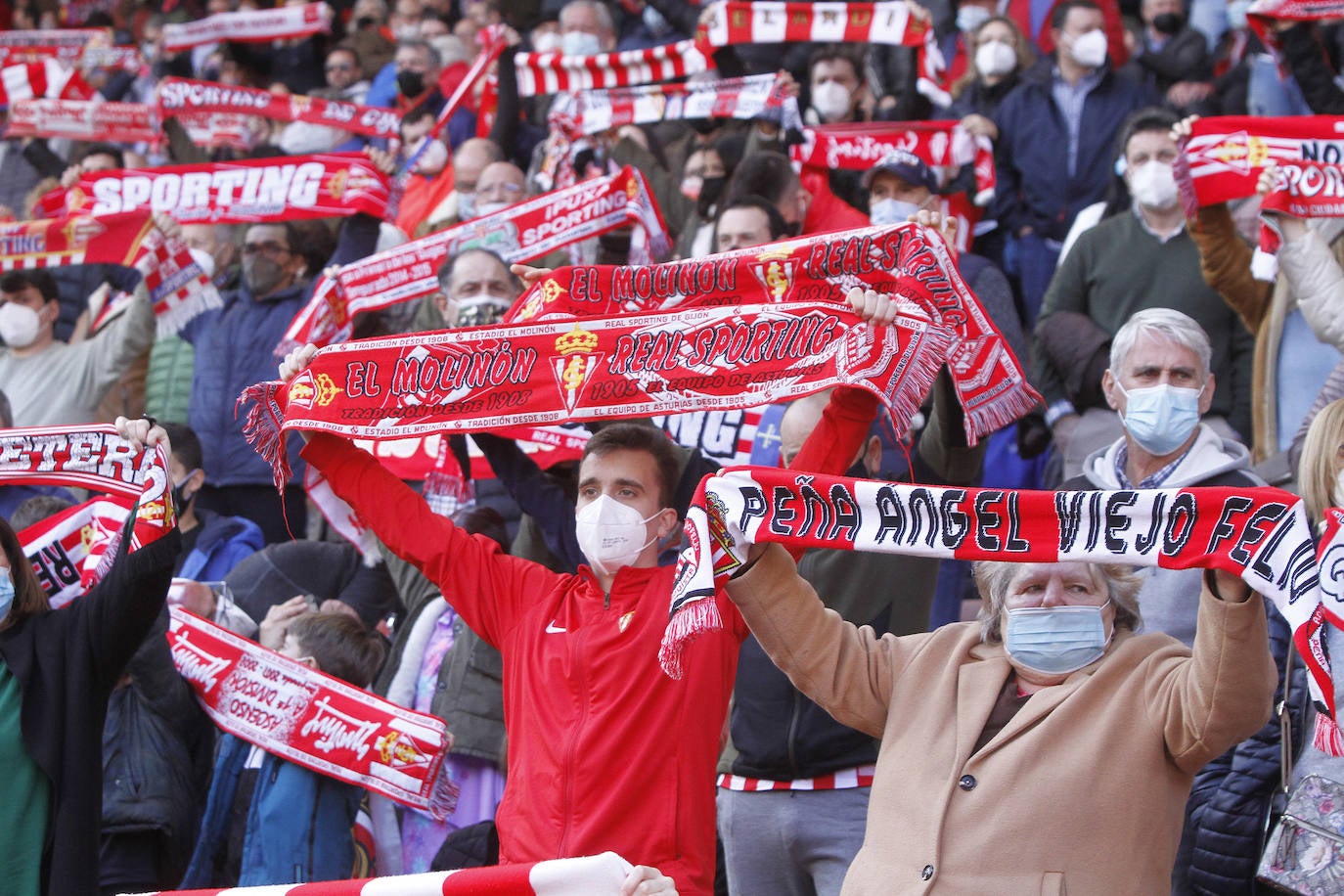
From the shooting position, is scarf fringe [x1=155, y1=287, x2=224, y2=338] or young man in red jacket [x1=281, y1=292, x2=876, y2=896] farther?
scarf fringe [x1=155, y1=287, x2=224, y2=338]

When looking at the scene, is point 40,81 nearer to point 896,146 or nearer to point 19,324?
point 19,324

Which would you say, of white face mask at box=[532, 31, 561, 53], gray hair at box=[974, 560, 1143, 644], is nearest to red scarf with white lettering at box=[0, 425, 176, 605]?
gray hair at box=[974, 560, 1143, 644]

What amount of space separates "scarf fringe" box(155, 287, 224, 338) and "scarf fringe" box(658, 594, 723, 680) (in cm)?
509

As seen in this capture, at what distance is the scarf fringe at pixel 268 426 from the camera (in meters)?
5.45

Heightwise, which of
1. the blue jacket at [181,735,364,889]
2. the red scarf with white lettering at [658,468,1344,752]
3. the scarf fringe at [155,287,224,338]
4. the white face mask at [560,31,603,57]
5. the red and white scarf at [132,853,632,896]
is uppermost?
the white face mask at [560,31,603,57]

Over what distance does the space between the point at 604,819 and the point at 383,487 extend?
4.05ft

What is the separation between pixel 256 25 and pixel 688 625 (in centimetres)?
1198

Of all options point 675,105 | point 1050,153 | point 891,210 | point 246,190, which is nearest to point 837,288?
point 891,210

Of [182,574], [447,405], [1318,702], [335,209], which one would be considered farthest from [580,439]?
[1318,702]

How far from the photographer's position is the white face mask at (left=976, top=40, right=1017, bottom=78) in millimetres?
10812

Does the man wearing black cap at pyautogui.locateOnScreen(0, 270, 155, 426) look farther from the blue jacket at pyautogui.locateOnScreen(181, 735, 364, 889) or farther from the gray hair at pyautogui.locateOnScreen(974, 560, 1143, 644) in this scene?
the gray hair at pyautogui.locateOnScreen(974, 560, 1143, 644)

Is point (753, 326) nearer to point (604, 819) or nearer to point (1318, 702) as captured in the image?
point (604, 819)

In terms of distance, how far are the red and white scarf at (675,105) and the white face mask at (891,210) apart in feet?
3.84

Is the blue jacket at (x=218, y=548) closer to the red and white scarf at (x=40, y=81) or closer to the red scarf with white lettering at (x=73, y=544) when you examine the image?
the red scarf with white lettering at (x=73, y=544)
